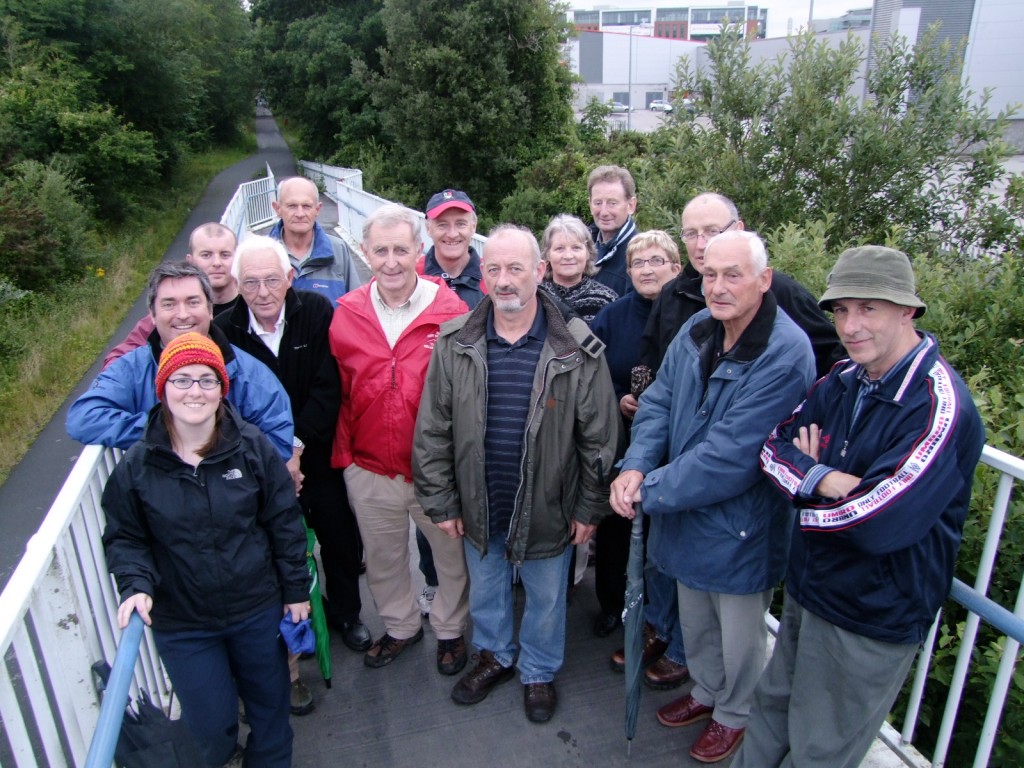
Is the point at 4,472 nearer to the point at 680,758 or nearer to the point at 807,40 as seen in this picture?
the point at 680,758

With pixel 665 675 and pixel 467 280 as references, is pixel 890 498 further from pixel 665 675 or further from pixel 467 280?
pixel 467 280

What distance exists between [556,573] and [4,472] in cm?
717

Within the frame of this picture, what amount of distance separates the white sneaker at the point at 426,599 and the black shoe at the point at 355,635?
1.01ft

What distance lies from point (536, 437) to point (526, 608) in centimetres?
85

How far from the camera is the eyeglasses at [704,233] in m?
3.02

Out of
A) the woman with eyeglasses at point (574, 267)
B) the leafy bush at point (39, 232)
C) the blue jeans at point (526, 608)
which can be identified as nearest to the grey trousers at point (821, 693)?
the blue jeans at point (526, 608)

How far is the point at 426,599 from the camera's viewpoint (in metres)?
3.84

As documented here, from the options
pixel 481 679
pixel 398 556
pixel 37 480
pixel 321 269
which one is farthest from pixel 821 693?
pixel 37 480

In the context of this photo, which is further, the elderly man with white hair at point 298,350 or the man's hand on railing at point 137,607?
the elderly man with white hair at point 298,350

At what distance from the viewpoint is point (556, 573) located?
306cm

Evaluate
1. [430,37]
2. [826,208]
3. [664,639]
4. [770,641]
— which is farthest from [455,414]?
[430,37]

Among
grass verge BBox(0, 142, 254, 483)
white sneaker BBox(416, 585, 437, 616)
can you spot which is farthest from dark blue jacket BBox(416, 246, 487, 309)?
grass verge BBox(0, 142, 254, 483)

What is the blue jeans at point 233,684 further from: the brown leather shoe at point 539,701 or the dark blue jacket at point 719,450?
the dark blue jacket at point 719,450

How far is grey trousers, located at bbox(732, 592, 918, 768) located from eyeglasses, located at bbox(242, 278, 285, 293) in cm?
239
